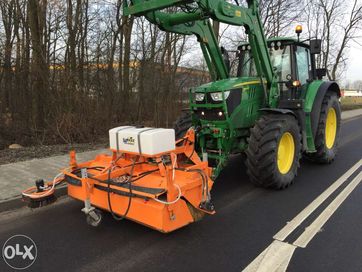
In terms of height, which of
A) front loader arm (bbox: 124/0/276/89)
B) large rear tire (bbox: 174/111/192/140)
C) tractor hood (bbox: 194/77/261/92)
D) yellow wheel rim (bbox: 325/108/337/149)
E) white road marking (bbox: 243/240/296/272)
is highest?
front loader arm (bbox: 124/0/276/89)

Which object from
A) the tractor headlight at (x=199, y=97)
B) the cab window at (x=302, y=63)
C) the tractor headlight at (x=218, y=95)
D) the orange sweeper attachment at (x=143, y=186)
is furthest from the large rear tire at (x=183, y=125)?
the cab window at (x=302, y=63)

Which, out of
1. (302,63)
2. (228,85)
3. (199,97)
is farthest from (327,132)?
(199,97)

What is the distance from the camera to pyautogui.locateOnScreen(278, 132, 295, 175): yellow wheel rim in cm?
589

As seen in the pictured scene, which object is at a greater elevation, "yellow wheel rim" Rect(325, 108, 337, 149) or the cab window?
the cab window

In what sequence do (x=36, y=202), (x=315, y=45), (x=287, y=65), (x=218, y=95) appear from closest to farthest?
(x=36, y=202) → (x=218, y=95) → (x=315, y=45) → (x=287, y=65)

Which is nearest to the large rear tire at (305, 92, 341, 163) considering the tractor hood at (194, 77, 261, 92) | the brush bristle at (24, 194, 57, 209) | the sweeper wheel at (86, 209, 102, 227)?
the tractor hood at (194, 77, 261, 92)

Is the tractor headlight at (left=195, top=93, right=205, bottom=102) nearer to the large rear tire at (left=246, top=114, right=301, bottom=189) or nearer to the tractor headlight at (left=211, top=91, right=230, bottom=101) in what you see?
the tractor headlight at (left=211, top=91, right=230, bottom=101)

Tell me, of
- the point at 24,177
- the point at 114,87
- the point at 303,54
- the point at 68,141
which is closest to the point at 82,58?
the point at 114,87

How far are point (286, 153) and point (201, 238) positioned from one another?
2.75 metres

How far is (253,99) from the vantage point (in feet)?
19.9

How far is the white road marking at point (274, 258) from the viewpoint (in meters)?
3.35

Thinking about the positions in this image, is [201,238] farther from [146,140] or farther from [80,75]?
[80,75]

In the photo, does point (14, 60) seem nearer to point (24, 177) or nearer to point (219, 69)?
point (24, 177)

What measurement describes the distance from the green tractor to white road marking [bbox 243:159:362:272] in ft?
2.58
